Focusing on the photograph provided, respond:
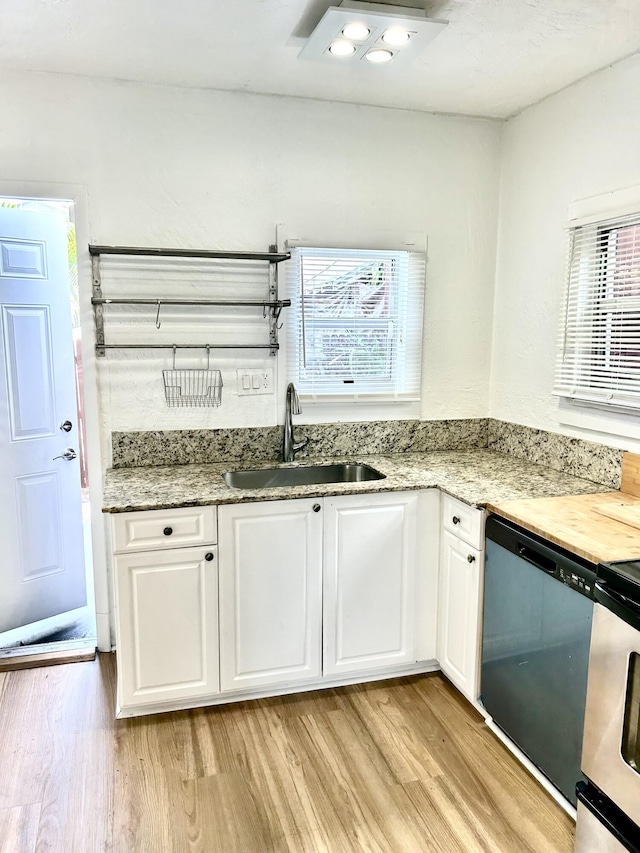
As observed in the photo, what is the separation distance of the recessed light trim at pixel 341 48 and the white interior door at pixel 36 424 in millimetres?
1561

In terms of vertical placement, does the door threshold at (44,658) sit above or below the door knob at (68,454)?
below

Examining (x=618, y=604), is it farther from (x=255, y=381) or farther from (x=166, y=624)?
(x=255, y=381)

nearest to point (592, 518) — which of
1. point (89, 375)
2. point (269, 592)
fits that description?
point (269, 592)

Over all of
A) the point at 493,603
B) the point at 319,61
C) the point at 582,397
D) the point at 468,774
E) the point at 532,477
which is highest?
the point at 319,61

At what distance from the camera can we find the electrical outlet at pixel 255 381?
9.34 ft

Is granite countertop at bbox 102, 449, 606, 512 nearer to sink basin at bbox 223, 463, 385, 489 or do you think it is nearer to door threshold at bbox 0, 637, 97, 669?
sink basin at bbox 223, 463, 385, 489

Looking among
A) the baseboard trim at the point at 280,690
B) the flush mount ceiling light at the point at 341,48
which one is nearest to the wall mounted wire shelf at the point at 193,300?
the flush mount ceiling light at the point at 341,48

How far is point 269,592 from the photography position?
94.6 inches

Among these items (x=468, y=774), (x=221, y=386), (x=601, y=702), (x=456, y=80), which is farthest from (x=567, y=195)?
(x=468, y=774)

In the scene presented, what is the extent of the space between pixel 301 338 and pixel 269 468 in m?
0.63

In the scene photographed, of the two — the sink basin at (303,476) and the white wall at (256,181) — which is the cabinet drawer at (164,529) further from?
the white wall at (256,181)

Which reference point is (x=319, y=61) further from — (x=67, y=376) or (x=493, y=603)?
(x=493, y=603)

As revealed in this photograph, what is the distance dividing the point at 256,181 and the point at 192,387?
965mm

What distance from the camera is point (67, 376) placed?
10.1 ft
